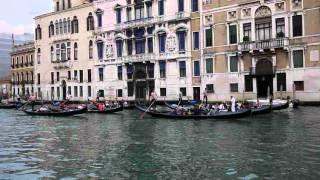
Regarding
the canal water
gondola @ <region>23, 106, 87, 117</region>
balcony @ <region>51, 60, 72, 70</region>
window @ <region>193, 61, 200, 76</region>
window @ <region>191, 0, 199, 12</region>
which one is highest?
A: window @ <region>191, 0, 199, 12</region>

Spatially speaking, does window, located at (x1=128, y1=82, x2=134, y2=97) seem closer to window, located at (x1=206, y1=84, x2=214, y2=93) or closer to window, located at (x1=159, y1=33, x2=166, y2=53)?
window, located at (x1=159, y1=33, x2=166, y2=53)

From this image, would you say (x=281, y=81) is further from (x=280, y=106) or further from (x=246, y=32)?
(x=280, y=106)

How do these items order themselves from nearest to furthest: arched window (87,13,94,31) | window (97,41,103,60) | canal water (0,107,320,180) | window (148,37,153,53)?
canal water (0,107,320,180), window (148,37,153,53), window (97,41,103,60), arched window (87,13,94,31)

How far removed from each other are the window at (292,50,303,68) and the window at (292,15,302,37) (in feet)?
3.11

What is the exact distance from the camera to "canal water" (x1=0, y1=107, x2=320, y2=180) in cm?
890

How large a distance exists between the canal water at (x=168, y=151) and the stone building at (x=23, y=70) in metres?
28.0

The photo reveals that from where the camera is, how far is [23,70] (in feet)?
152

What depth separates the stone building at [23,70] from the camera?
45.2m

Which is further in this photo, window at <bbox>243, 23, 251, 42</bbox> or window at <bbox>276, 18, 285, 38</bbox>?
window at <bbox>243, 23, 251, 42</bbox>

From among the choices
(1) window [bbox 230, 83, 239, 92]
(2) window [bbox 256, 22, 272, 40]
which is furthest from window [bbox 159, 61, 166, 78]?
(2) window [bbox 256, 22, 272, 40]

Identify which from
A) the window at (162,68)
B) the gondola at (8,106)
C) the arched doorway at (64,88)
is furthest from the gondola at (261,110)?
the arched doorway at (64,88)

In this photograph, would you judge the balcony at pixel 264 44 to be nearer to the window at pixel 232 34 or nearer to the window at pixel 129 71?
the window at pixel 232 34

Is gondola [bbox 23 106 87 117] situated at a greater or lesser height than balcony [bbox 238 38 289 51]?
lesser

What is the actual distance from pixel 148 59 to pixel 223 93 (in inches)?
273
